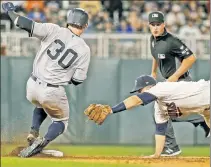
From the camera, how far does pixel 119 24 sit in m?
18.1

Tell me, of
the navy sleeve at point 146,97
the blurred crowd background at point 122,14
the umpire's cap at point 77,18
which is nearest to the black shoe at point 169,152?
the navy sleeve at point 146,97

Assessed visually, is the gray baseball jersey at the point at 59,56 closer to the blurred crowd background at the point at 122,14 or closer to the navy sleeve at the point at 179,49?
the navy sleeve at the point at 179,49

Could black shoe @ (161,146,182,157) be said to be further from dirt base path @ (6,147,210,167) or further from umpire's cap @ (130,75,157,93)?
umpire's cap @ (130,75,157,93)

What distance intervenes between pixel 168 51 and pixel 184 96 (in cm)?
172

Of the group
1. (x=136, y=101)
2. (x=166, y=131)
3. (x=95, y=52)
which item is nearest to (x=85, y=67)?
(x=136, y=101)

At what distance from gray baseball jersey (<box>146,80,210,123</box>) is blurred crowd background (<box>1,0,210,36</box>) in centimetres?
673

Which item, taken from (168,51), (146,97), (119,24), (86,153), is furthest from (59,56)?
(119,24)

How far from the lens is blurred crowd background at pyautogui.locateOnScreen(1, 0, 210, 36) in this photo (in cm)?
1781

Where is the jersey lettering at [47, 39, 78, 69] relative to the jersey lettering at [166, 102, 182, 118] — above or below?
above

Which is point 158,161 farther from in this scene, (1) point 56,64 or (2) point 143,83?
(1) point 56,64

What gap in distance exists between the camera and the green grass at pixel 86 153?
9.91m

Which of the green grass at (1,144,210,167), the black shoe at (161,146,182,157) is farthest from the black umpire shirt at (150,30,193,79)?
the green grass at (1,144,210,167)

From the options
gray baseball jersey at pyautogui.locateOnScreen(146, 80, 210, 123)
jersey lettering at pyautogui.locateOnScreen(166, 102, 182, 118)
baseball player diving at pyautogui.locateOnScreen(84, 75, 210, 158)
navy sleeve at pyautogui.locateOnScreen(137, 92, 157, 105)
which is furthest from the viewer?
jersey lettering at pyautogui.locateOnScreen(166, 102, 182, 118)

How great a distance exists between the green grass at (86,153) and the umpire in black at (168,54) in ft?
5.88
